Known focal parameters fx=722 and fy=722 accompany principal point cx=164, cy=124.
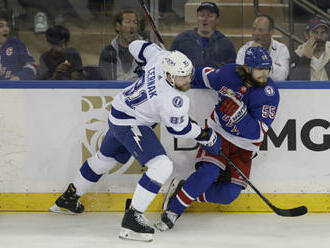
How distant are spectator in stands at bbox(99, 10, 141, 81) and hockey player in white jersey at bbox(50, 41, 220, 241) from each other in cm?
22

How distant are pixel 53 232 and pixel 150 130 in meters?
0.75

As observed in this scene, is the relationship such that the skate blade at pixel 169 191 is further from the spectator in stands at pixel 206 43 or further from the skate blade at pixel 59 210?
the spectator in stands at pixel 206 43

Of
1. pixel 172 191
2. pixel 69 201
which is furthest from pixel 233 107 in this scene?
pixel 69 201

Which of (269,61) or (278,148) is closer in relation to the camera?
(269,61)

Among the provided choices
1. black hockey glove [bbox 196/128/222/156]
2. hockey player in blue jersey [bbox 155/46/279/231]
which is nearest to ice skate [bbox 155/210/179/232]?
hockey player in blue jersey [bbox 155/46/279/231]

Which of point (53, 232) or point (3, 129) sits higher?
point (3, 129)

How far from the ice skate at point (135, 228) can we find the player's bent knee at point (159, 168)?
207 mm

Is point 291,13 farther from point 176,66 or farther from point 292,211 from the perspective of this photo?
point 292,211

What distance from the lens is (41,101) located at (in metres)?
4.20

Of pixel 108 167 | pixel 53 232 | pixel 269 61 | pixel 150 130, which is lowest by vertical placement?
pixel 53 232

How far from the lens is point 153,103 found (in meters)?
3.67

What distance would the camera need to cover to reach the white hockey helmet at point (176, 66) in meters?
3.58

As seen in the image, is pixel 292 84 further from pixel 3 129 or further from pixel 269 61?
pixel 3 129

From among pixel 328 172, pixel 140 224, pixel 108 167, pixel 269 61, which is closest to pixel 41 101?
pixel 108 167
